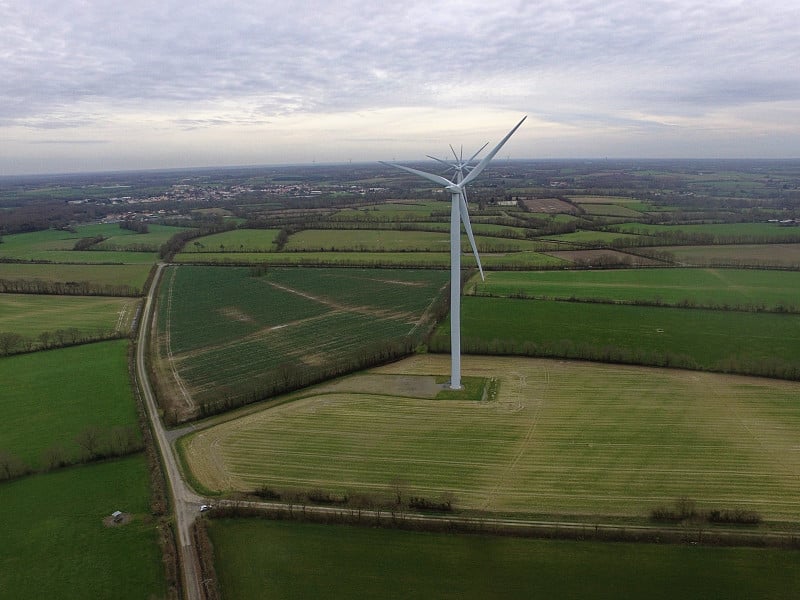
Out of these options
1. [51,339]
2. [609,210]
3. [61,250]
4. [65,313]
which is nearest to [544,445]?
[51,339]

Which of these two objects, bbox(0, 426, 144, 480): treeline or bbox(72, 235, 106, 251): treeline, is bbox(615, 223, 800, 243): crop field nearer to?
bbox(0, 426, 144, 480): treeline

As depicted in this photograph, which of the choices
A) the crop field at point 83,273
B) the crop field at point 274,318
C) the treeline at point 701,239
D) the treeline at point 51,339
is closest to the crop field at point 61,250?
the crop field at point 83,273

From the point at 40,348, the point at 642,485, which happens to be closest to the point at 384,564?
the point at 642,485

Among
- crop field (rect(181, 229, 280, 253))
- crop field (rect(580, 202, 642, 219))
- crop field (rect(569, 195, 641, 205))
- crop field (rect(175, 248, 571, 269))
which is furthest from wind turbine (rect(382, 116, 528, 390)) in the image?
crop field (rect(569, 195, 641, 205))

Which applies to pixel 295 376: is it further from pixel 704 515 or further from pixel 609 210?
pixel 609 210

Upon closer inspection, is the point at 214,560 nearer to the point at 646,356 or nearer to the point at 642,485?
the point at 642,485

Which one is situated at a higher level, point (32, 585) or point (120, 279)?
point (120, 279)
